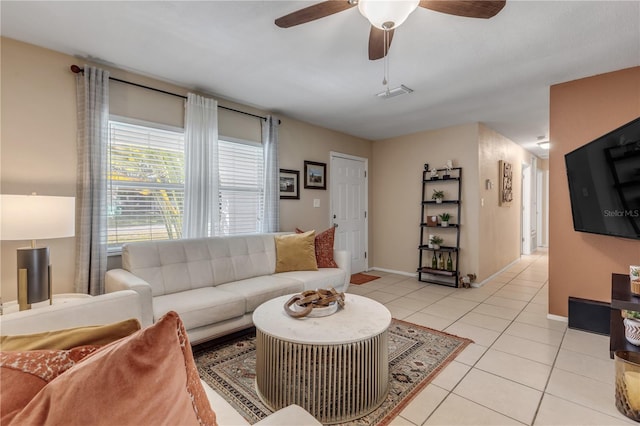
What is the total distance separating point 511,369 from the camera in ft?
7.17

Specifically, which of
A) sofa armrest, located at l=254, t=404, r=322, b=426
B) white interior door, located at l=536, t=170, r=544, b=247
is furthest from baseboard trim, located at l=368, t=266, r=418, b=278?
white interior door, located at l=536, t=170, r=544, b=247

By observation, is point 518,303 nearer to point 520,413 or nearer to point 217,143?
point 520,413

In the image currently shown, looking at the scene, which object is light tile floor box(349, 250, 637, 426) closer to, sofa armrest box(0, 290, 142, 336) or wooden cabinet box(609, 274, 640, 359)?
wooden cabinet box(609, 274, 640, 359)

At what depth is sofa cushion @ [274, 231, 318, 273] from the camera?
11.1 feet

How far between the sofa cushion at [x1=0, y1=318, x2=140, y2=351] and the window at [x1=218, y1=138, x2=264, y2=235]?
269 centimetres

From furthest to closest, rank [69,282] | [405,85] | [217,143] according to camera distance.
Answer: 1. [217,143]
2. [405,85]
3. [69,282]

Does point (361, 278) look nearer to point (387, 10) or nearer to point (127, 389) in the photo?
point (387, 10)

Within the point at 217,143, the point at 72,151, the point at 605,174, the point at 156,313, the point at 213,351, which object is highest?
the point at 217,143

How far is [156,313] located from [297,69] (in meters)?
2.31

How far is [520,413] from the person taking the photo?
68.0 inches

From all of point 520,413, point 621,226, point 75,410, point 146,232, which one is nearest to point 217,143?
point 146,232

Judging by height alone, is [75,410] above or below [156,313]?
above

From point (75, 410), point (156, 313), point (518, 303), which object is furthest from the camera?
point (518, 303)

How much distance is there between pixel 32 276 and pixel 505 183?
6107mm
